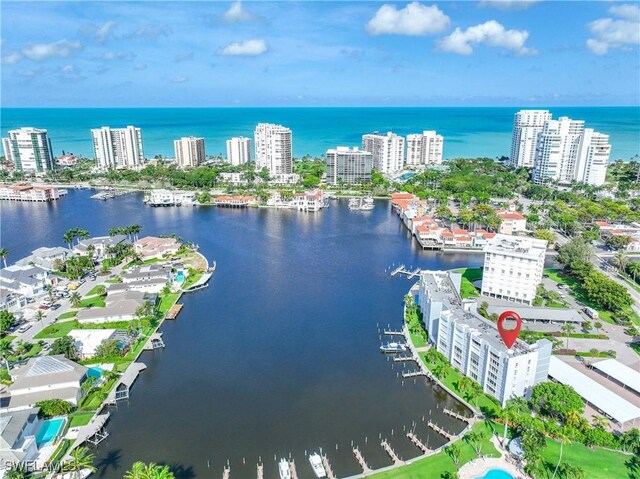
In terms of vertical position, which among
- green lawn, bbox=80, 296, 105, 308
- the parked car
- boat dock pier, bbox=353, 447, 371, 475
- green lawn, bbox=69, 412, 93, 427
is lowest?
boat dock pier, bbox=353, 447, 371, 475

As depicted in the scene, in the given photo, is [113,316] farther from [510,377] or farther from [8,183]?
[8,183]

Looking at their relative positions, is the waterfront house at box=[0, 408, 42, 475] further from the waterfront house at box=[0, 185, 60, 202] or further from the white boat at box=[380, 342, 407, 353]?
the waterfront house at box=[0, 185, 60, 202]

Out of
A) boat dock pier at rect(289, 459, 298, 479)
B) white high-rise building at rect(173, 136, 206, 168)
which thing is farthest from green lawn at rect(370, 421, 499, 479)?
white high-rise building at rect(173, 136, 206, 168)

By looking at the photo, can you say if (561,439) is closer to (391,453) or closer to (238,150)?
(391,453)

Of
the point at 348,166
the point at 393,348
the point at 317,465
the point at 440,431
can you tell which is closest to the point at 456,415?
the point at 440,431

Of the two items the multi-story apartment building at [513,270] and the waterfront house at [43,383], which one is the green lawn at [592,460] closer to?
the multi-story apartment building at [513,270]

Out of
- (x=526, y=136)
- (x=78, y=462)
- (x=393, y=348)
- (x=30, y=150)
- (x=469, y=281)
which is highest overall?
(x=526, y=136)
